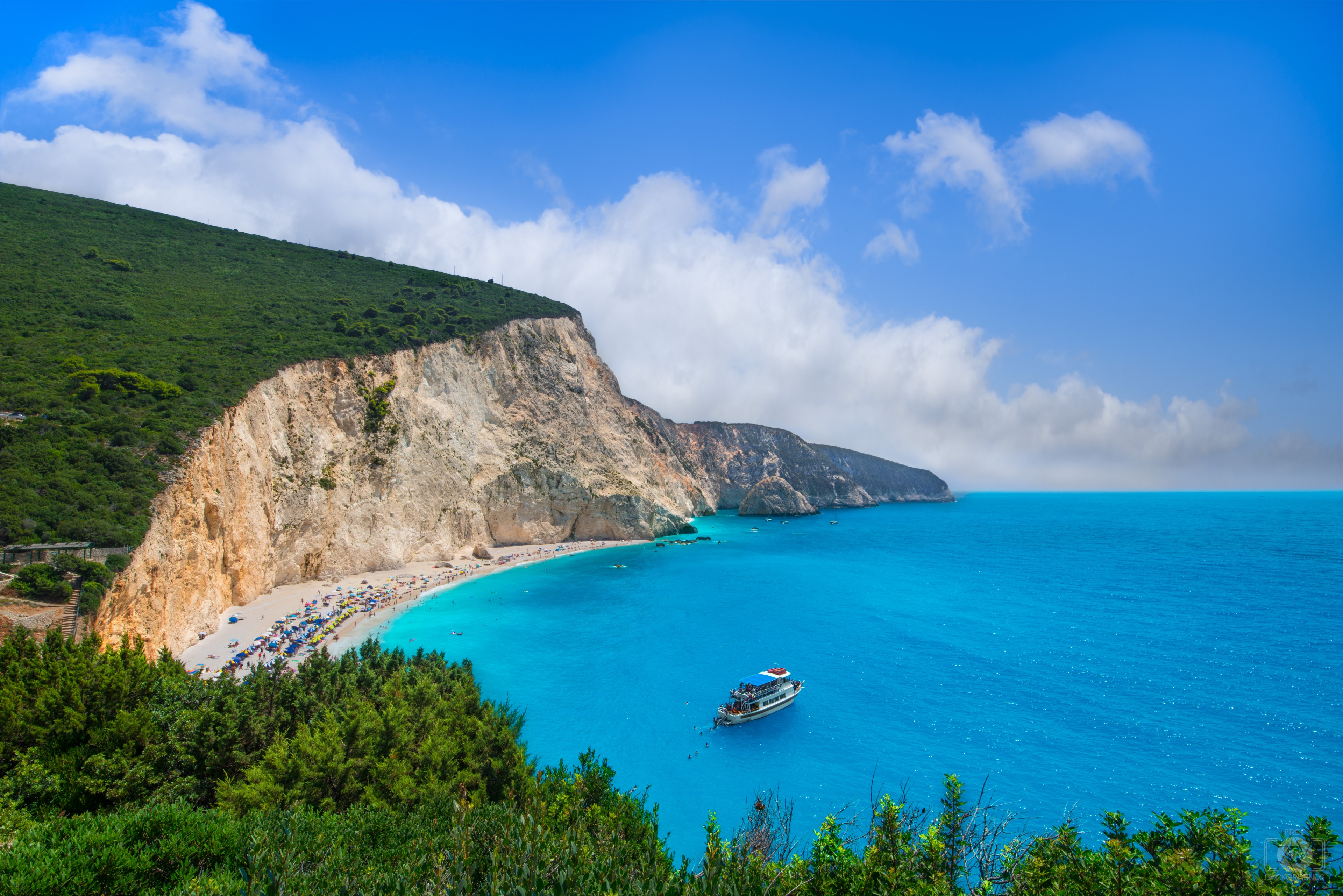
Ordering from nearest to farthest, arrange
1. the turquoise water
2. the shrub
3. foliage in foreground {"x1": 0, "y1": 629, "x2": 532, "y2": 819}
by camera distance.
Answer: foliage in foreground {"x1": 0, "y1": 629, "x2": 532, "y2": 819} < the turquoise water < the shrub

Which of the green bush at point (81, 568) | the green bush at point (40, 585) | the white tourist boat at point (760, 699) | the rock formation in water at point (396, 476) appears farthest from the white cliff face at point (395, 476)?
the white tourist boat at point (760, 699)

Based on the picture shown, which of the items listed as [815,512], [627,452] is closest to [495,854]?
[627,452]

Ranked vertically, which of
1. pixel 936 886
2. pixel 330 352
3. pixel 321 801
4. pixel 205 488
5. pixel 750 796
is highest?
pixel 330 352

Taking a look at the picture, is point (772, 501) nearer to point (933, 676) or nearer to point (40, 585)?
point (933, 676)

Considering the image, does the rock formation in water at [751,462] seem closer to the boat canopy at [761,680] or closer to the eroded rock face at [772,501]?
the eroded rock face at [772,501]

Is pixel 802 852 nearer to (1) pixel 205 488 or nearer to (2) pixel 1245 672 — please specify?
(2) pixel 1245 672

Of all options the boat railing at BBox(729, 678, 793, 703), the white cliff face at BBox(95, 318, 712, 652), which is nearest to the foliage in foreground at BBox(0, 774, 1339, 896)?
the boat railing at BBox(729, 678, 793, 703)

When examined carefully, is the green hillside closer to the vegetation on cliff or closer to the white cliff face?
the white cliff face
